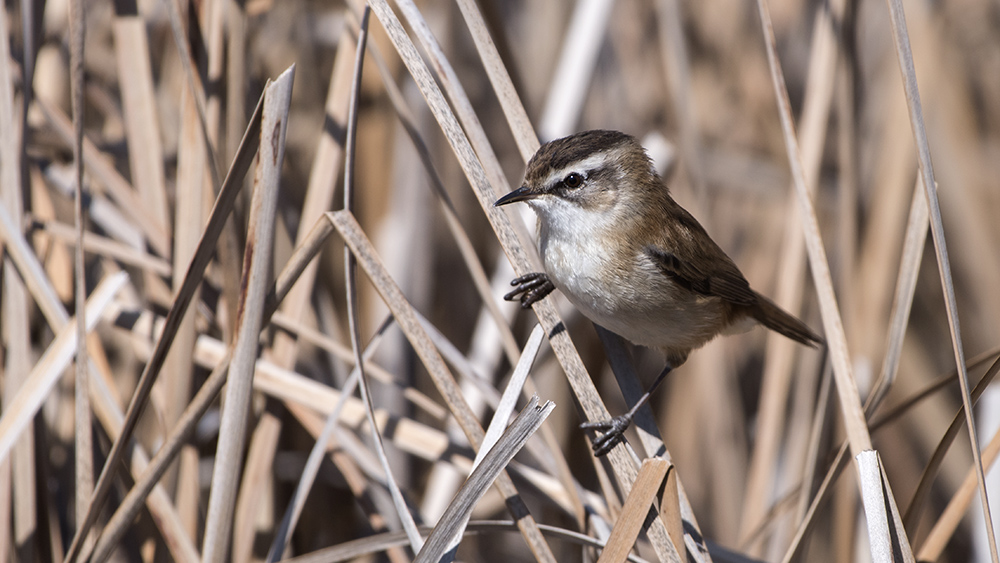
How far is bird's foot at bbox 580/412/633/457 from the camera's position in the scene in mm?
1744

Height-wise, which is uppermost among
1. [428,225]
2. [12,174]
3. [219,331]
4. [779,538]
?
[12,174]

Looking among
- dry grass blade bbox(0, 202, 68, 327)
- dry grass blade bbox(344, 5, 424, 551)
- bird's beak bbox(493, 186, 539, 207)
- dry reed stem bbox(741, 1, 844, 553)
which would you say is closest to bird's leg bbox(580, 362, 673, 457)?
dry grass blade bbox(344, 5, 424, 551)

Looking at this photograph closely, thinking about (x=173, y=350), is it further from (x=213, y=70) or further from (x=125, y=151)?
(x=125, y=151)

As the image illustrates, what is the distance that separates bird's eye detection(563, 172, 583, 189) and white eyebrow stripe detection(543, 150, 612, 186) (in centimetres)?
2

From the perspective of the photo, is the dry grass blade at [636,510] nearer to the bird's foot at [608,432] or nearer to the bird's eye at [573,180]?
the bird's foot at [608,432]

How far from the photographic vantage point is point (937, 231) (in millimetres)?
1431

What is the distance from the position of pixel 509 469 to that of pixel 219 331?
967 mm

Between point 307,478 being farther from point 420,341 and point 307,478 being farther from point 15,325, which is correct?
point 15,325

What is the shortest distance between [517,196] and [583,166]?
28 cm

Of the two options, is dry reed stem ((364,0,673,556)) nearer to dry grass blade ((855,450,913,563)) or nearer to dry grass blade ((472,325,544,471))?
dry grass blade ((472,325,544,471))

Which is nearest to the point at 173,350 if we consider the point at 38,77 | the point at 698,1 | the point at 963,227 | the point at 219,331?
the point at 219,331

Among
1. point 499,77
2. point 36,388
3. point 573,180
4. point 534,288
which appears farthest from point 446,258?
point 36,388

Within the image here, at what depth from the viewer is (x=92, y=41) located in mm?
3193

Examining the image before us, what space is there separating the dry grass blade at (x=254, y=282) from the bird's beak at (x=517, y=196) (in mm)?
512
